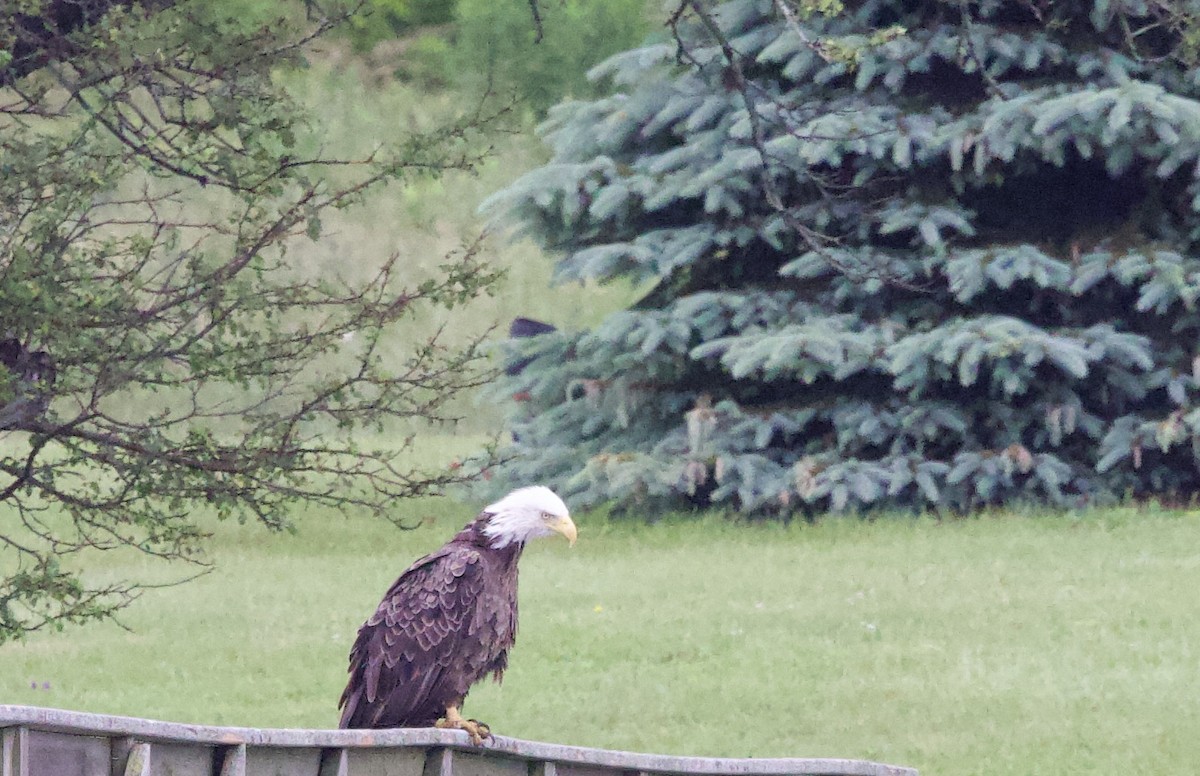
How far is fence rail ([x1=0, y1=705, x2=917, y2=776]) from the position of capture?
4391mm

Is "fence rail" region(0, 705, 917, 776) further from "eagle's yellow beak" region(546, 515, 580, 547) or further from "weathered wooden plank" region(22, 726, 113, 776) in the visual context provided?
"eagle's yellow beak" region(546, 515, 580, 547)

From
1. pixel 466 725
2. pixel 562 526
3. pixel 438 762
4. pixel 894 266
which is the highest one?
pixel 894 266

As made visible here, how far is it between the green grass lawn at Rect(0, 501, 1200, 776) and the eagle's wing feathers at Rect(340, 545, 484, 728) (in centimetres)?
273

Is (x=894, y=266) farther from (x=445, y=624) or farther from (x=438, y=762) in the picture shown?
(x=438, y=762)

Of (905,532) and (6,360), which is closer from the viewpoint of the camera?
(6,360)

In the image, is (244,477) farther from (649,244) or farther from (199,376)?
(649,244)

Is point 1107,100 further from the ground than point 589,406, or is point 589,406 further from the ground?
point 1107,100

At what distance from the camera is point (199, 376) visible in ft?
23.1

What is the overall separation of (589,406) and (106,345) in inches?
341

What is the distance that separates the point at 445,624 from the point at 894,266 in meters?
8.77

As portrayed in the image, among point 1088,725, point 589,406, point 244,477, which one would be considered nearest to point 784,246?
point 589,406

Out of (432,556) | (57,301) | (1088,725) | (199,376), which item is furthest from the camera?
(1088,725)

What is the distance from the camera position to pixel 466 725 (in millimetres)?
5445

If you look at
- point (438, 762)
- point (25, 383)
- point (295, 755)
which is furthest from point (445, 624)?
point (25, 383)
